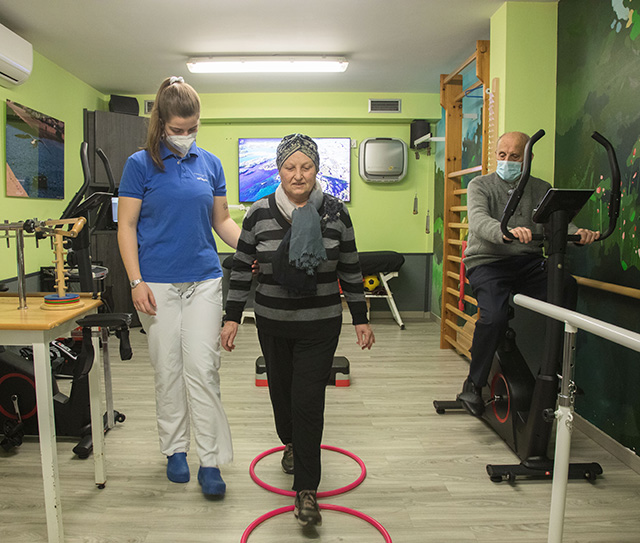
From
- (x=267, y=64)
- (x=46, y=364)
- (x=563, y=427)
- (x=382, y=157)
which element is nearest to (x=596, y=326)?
(x=563, y=427)

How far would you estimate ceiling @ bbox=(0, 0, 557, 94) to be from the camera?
11.4 ft

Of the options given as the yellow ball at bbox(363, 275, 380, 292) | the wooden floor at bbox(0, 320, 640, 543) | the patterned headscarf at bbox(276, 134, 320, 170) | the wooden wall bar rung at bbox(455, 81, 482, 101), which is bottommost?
the wooden floor at bbox(0, 320, 640, 543)

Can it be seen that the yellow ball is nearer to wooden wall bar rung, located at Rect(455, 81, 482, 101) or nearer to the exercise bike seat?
wooden wall bar rung, located at Rect(455, 81, 482, 101)

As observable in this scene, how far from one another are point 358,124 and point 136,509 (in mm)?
4919

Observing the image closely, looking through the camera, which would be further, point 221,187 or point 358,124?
point 358,124

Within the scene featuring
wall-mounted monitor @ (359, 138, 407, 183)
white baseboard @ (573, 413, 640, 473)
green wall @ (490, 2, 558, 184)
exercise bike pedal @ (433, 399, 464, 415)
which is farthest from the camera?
wall-mounted monitor @ (359, 138, 407, 183)

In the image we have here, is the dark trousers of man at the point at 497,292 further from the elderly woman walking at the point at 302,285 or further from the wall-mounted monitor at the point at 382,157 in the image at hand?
the wall-mounted monitor at the point at 382,157

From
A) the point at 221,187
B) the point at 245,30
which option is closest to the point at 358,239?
the point at 245,30

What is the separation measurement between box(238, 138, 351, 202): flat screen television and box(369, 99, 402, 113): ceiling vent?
1.50ft

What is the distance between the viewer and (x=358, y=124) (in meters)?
6.04

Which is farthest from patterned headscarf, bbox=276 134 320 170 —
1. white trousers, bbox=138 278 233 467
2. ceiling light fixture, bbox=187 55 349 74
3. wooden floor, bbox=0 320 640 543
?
ceiling light fixture, bbox=187 55 349 74

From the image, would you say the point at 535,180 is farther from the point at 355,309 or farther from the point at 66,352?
the point at 66,352

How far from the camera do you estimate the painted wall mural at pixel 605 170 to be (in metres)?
2.52

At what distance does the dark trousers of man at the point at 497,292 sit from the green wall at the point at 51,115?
11.2 ft
